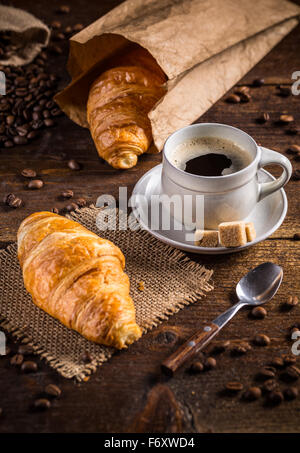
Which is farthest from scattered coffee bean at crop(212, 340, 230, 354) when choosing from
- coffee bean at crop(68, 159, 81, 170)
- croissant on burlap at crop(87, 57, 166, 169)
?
coffee bean at crop(68, 159, 81, 170)

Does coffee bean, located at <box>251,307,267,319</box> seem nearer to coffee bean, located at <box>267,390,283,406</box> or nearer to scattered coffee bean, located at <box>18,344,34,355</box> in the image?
coffee bean, located at <box>267,390,283,406</box>

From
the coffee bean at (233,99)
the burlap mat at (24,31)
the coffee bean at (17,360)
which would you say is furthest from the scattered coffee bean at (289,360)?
the burlap mat at (24,31)

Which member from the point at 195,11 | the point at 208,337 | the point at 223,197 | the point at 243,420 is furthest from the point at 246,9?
the point at 243,420

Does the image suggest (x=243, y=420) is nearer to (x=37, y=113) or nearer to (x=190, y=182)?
(x=190, y=182)

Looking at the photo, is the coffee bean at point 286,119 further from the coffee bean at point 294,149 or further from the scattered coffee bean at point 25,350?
the scattered coffee bean at point 25,350

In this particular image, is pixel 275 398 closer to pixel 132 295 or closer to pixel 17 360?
pixel 132 295

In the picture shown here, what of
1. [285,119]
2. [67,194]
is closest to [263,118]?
[285,119]
